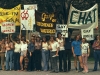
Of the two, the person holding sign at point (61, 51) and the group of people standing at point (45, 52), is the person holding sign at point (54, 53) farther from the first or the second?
the person holding sign at point (61, 51)

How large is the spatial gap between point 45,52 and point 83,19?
2.36 meters

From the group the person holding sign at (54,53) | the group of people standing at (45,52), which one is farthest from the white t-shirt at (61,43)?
the person holding sign at (54,53)

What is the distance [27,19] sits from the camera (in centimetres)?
1958

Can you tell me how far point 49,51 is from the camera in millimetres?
19203

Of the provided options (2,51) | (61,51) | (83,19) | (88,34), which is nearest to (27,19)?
(2,51)

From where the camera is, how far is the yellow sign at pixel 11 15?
65.6 ft

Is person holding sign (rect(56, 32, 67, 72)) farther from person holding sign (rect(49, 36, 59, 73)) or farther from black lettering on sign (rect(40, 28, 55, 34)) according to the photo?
black lettering on sign (rect(40, 28, 55, 34))

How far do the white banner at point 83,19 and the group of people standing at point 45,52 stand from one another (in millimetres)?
654

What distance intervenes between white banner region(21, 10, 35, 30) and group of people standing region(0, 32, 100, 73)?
62cm

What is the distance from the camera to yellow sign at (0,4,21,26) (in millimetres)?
19984

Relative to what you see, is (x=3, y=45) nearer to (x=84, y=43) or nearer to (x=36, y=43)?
(x=36, y=43)

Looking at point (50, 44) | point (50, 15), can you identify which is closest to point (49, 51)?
point (50, 44)

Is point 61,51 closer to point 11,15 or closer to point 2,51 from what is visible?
point 2,51

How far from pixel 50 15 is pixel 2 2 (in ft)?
39.3
